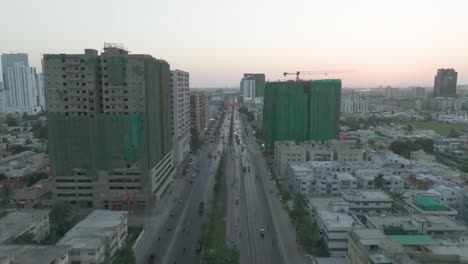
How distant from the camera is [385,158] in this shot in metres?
51.6

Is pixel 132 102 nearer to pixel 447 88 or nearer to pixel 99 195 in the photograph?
pixel 99 195

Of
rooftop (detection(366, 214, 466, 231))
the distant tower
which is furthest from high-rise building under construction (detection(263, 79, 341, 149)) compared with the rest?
the distant tower

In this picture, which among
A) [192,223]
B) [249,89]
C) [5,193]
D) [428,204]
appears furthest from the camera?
[249,89]

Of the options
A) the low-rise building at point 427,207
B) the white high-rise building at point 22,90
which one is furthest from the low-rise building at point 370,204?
the white high-rise building at point 22,90

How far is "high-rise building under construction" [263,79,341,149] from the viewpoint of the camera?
205 ft

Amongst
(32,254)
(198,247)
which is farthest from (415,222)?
(32,254)

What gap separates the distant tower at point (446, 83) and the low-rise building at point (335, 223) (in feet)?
548

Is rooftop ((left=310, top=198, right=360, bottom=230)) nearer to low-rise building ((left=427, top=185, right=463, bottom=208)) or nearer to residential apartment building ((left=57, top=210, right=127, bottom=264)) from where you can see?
low-rise building ((left=427, top=185, right=463, bottom=208))

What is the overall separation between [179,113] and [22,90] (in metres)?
97.4

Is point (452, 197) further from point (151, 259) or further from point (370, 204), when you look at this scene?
point (151, 259)

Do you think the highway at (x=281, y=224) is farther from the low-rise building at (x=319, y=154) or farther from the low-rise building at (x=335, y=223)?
the low-rise building at (x=319, y=154)

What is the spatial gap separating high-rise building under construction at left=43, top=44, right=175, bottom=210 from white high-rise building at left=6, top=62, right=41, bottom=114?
105354 mm

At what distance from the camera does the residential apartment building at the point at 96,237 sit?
74.1 ft

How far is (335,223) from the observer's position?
2659 cm
